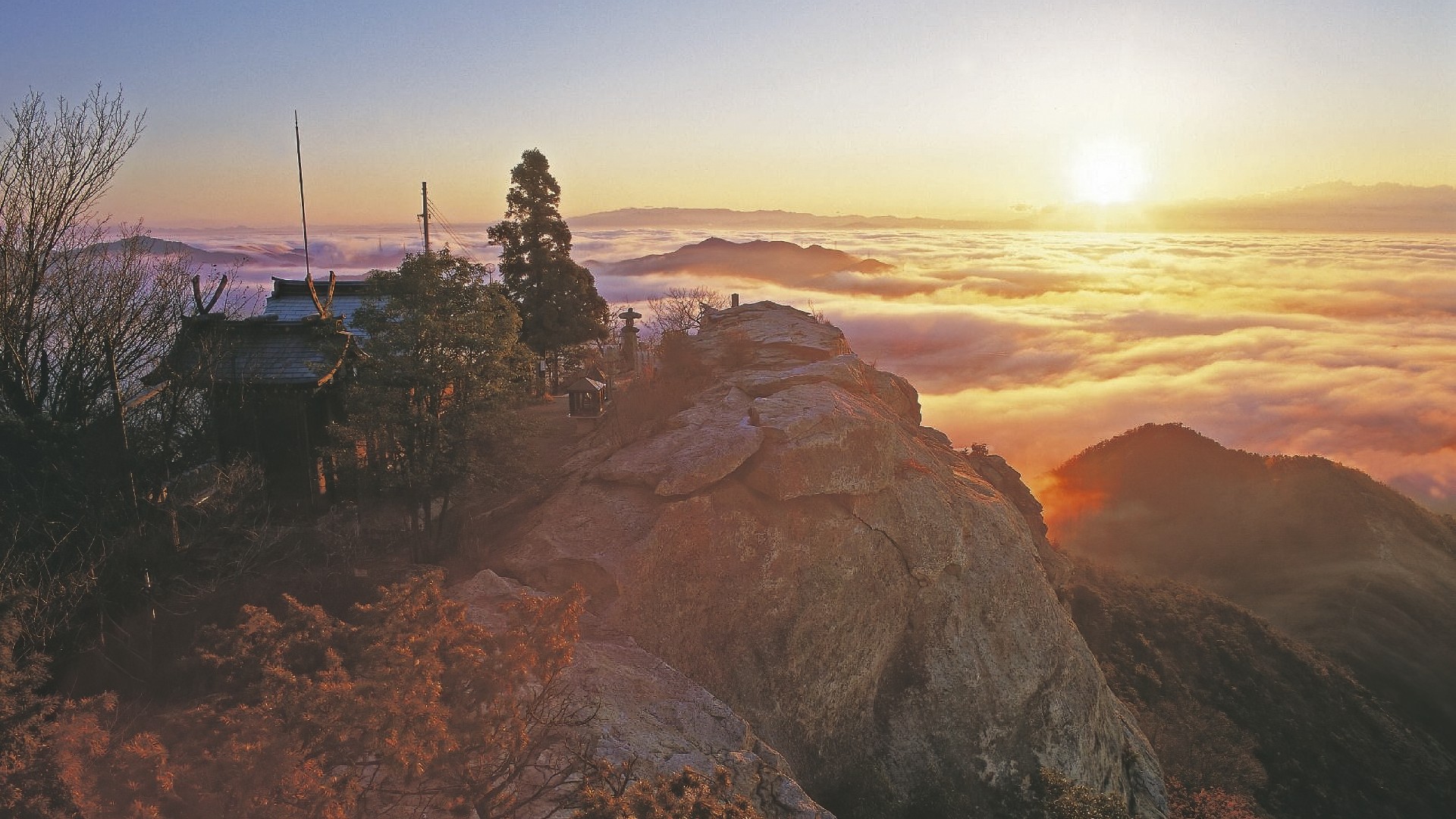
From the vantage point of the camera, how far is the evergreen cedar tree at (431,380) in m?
19.2

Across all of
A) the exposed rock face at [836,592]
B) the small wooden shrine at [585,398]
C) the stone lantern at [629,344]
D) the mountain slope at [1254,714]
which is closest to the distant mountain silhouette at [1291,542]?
the mountain slope at [1254,714]

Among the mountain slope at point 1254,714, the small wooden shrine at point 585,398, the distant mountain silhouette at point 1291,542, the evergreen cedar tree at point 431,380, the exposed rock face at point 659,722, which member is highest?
the evergreen cedar tree at point 431,380

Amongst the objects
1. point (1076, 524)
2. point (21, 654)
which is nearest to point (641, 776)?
point (21, 654)

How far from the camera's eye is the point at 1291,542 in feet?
266

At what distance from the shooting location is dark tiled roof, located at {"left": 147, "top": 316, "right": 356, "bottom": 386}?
2081cm

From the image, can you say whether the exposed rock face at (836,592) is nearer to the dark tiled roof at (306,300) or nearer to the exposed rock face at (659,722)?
the exposed rock face at (659,722)

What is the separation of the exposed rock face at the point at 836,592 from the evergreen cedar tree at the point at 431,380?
2.81 meters

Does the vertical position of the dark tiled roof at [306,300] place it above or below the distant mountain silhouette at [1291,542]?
above

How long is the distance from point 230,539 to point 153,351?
701 centimetres

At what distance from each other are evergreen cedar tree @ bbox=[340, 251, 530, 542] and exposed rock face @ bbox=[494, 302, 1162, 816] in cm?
281

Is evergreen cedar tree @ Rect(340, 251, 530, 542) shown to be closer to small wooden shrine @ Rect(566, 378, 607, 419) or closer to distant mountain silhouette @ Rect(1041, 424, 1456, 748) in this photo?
small wooden shrine @ Rect(566, 378, 607, 419)

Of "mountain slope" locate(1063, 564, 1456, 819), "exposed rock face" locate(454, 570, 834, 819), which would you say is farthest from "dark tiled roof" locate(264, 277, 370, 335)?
"mountain slope" locate(1063, 564, 1456, 819)

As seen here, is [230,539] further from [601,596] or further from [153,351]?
[601,596]

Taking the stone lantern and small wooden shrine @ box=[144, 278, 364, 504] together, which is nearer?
small wooden shrine @ box=[144, 278, 364, 504]
